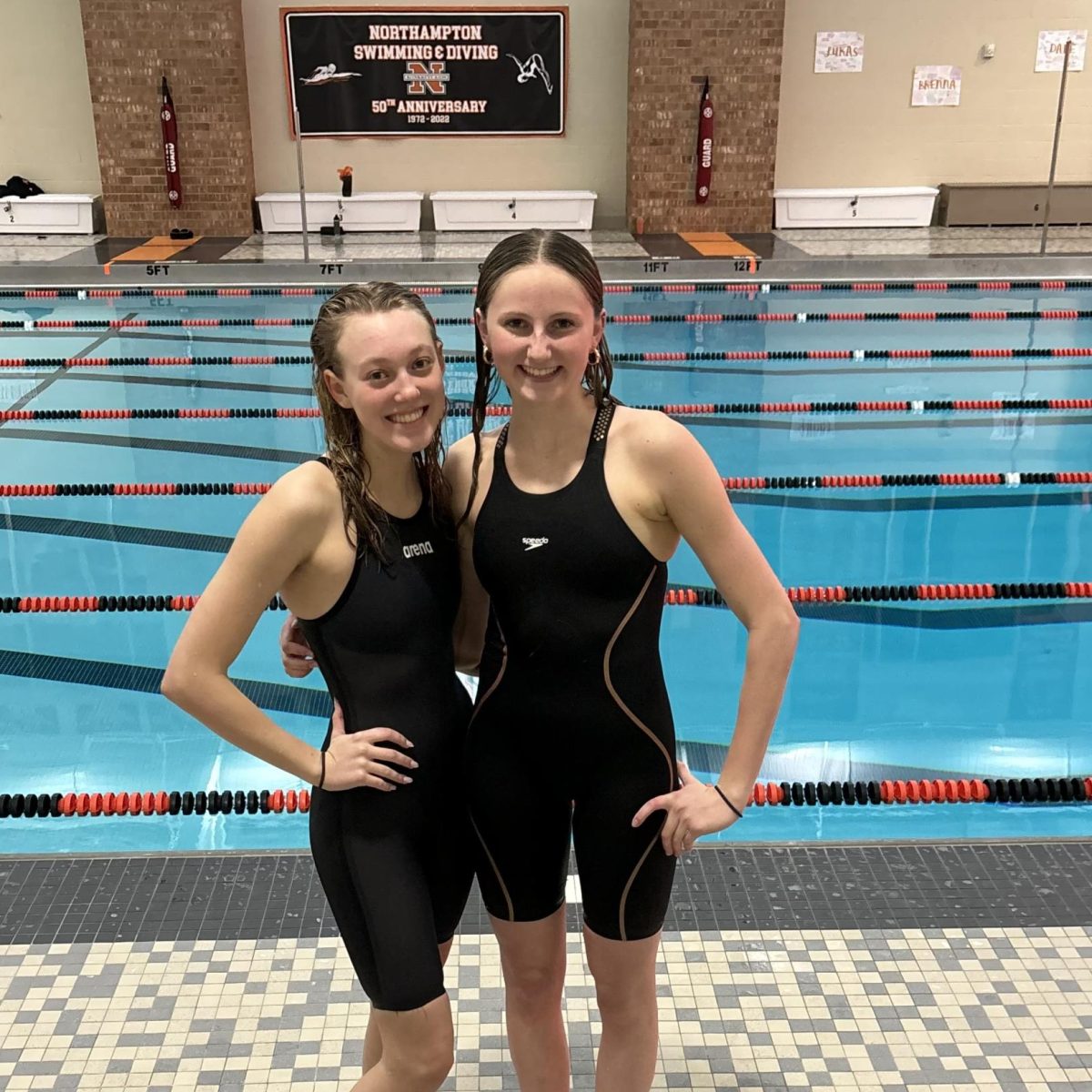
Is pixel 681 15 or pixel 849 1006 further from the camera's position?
pixel 681 15

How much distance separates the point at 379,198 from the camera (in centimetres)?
1277

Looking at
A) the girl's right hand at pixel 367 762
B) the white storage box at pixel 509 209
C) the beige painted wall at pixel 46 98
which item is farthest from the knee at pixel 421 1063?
the beige painted wall at pixel 46 98

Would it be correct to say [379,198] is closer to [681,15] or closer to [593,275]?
[681,15]

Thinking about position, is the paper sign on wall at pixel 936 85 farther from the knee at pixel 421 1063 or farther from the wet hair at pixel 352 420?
the knee at pixel 421 1063

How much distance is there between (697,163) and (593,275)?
A: 39.5 ft

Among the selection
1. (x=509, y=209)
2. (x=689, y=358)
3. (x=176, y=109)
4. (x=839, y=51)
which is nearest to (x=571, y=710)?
(x=689, y=358)

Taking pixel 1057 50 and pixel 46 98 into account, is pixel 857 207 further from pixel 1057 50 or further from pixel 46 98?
pixel 46 98

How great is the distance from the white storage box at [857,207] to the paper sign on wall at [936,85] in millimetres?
1020

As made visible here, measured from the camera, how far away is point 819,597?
178 inches

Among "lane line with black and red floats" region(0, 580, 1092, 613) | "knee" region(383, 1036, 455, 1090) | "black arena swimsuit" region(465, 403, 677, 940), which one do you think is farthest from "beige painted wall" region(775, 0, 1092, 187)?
"knee" region(383, 1036, 455, 1090)

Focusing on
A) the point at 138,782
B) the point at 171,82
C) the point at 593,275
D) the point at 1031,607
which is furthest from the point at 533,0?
the point at 593,275

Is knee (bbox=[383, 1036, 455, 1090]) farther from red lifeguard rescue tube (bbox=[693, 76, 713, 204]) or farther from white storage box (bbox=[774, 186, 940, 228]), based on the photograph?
white storage box (bbox=[774, 186, 940, 228])

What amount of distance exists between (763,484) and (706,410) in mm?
1479

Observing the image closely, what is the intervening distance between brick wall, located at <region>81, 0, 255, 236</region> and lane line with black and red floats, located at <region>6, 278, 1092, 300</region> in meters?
2.81
